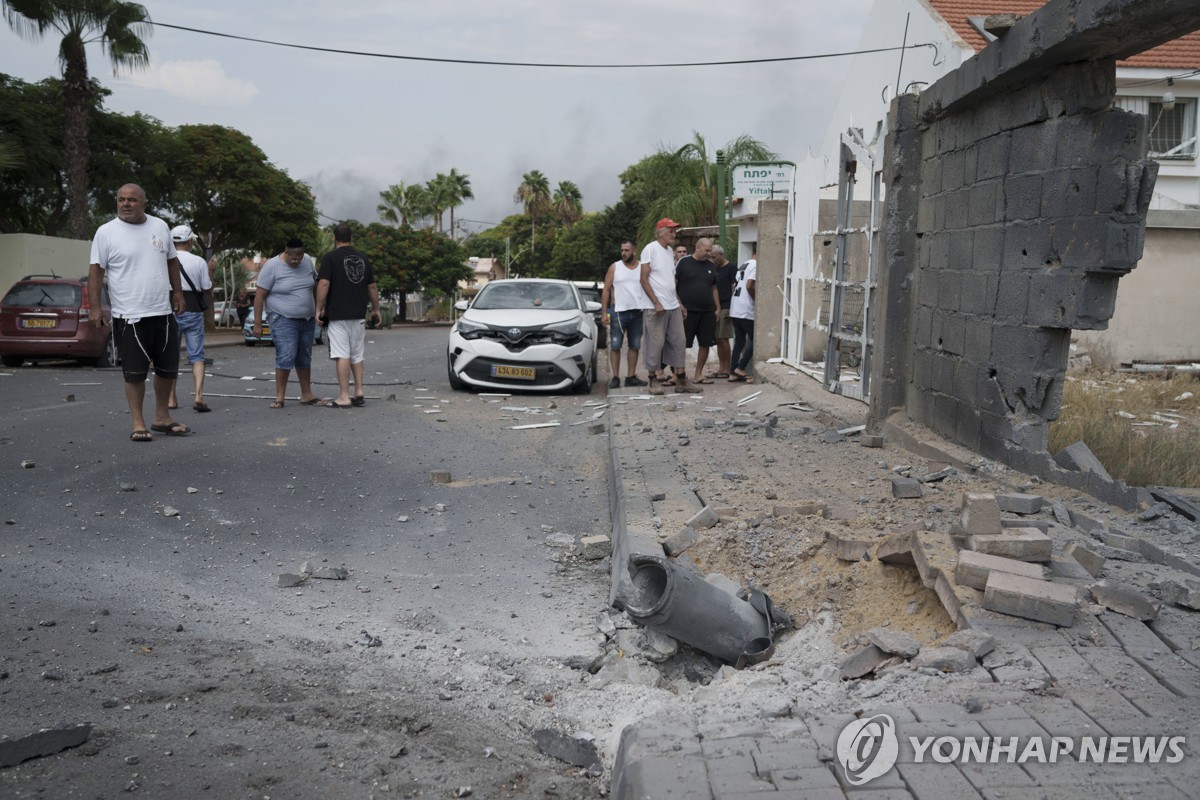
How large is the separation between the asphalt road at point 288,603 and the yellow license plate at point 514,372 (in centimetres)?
346

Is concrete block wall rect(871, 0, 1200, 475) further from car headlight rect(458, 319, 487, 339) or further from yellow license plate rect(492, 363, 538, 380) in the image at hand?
car headlight rect(458, 319, 487, 339)

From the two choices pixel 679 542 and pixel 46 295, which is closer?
pixel 679 542

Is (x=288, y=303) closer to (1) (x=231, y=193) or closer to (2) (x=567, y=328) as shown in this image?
(2) (x=567, y=328)

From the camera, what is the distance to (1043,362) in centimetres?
599

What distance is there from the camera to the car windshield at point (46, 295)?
53.6ft

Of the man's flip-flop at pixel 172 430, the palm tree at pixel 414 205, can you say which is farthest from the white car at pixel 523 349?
the palm tree at pixel 414 205

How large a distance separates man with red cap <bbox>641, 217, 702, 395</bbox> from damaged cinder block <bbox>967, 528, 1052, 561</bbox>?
8129 millimetres

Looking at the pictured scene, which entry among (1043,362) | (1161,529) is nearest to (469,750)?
(1161,529)

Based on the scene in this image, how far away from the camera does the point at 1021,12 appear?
23.6m

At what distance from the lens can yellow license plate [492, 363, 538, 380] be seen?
12.6 metres

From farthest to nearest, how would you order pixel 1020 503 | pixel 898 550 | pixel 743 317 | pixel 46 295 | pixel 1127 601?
1. pixel 46 295
2. pixel 743 317
3. pixel 1020 503
4. pixel 898 550
5. pixel 1127 601

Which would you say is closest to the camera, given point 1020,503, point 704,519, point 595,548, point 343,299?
point 1020,503

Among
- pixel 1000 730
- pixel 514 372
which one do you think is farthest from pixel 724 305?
pixel 1000 730

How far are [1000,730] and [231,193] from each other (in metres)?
38.6
